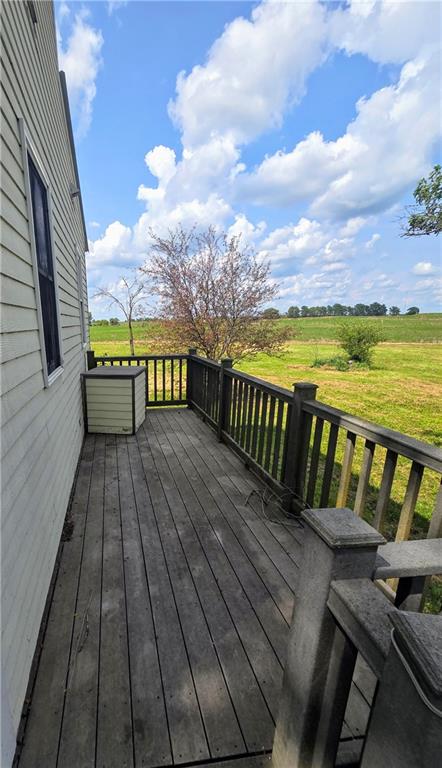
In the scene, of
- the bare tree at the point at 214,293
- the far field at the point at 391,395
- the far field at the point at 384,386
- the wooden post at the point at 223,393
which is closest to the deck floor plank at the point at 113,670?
the wooden post at the point at 223,393

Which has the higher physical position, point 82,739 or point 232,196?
point 232,196

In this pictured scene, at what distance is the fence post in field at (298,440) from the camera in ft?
8.14

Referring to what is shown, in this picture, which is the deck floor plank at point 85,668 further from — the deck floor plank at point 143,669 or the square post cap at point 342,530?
the square post cap at point 342,530

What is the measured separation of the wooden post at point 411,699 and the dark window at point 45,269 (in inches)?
89.4

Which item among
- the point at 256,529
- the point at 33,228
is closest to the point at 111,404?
the point at 256,529

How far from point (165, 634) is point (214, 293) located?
6.13 metres

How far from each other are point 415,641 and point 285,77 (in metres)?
8.44

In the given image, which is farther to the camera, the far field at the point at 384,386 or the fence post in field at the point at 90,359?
the far field at the point at 384,386

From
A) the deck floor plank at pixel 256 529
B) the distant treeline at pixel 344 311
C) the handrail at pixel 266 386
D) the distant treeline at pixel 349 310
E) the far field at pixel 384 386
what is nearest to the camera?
the deck floor plank at pixel 256 529

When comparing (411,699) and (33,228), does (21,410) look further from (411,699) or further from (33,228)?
(411,699)

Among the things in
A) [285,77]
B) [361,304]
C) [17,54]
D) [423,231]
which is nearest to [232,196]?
[285,77]

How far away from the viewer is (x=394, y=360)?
17.3m

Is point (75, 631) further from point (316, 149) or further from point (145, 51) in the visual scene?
point (316, 149)

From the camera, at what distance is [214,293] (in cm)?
686
